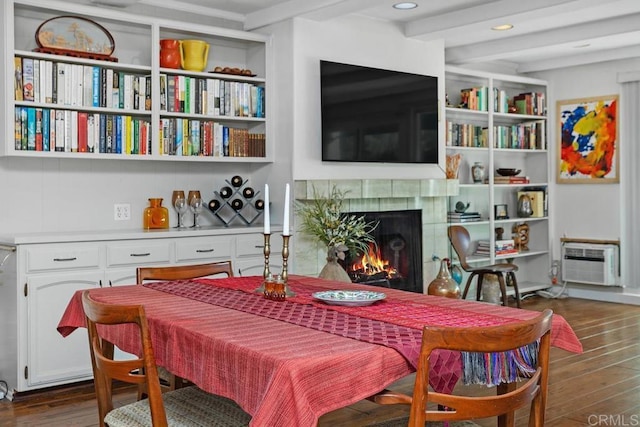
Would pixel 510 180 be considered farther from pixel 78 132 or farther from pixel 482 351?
pixel 482 351

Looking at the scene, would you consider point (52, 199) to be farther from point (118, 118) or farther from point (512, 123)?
point (512, 123)

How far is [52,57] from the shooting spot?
4340mm

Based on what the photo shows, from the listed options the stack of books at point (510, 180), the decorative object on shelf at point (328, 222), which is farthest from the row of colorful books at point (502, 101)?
the decorative object on shelf at point (328, 222)

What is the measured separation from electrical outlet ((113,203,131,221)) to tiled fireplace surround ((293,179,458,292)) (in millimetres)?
1174

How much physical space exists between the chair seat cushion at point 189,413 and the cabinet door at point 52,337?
1892 mm

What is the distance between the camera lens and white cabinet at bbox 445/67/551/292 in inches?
277

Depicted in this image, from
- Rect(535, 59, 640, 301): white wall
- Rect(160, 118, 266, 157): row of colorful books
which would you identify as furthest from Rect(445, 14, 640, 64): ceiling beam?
Rect(160, 118, 266, 157): row of colorful books

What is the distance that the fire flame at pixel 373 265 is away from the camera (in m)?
5.75

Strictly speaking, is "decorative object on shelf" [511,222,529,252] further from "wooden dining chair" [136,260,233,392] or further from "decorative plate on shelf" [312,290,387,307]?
"decorative plate on shelf" [312,290,387,307]

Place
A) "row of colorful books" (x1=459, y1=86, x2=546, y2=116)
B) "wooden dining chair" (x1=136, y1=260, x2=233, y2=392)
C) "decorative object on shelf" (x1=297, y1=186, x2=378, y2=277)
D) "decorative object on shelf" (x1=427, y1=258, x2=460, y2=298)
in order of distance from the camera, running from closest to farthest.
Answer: "wooden dining chair" (x1=136, y1=260, x2=233, y2=392) → "decorative object on shelf" (x1=297, y1=186, x2=378, y2=277) → "decorative object on shelf" (x1=427, y1=258, x2=460, y2=298) → "row of colorful books" (x1=459, y1=86, x2=546, y2=116)

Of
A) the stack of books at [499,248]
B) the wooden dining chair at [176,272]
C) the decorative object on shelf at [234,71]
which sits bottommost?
the stack of books at [499,248]

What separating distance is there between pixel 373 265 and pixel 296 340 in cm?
390

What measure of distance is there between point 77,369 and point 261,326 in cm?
246
